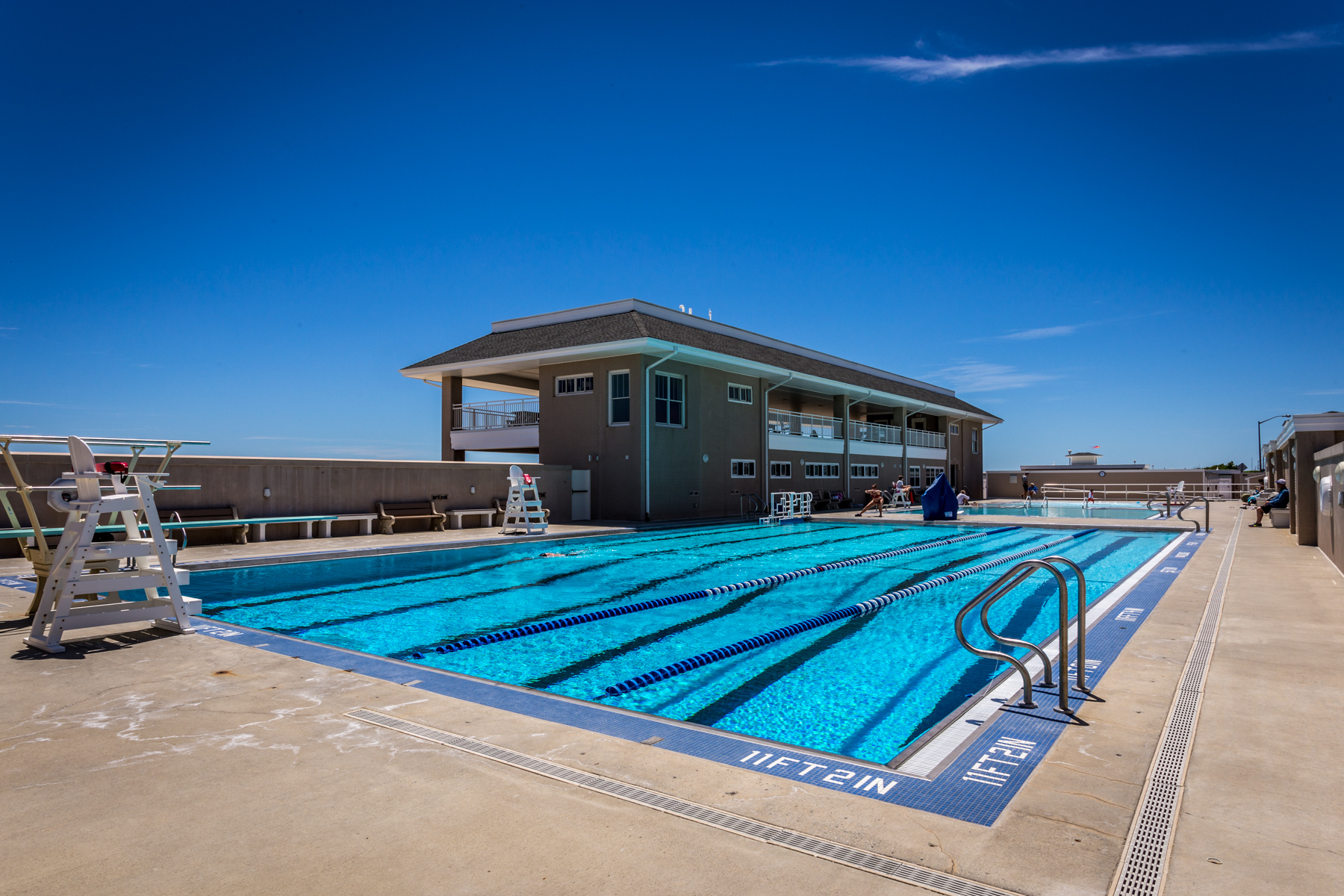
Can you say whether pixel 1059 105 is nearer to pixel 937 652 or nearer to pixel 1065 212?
pixel 1065 212

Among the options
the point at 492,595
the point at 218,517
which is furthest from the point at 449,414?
the point at 492,595

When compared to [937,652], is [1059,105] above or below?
above

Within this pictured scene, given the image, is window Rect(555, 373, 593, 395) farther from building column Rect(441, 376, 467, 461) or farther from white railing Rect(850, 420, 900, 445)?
white railing Rect(850, 420, 900, 445)

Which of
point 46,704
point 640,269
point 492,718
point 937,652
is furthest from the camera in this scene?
point 640,269

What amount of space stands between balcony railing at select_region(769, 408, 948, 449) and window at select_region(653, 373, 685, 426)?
5538 millimetres

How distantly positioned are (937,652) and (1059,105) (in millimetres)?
16050

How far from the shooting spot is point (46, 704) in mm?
3977

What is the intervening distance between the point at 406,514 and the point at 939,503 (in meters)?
15.3

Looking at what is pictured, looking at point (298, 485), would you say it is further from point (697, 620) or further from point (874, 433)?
point (874, 433)

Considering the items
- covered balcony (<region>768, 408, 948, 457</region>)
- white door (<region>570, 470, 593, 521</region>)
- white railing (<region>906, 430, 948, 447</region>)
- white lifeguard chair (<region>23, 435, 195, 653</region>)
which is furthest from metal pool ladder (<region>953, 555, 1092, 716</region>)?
white railing (<region>906, 430, 948, 447</region>)

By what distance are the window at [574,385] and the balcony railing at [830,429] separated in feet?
26.3

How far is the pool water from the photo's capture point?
531 centimetres

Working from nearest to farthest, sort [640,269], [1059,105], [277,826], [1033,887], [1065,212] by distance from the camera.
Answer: [1033,887], [277,826], [1059,105], [1065,212], [640,269]

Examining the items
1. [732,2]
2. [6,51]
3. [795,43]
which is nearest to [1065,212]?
[795,43]
